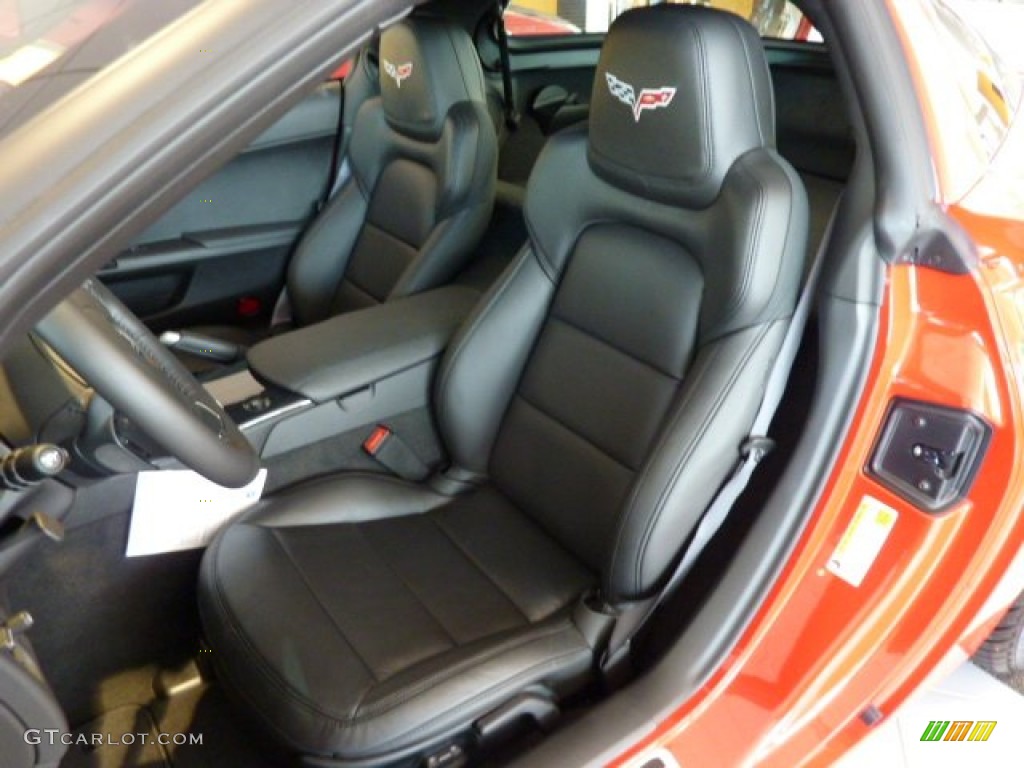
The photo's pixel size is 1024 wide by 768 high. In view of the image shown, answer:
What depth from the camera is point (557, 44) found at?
8.45 feet

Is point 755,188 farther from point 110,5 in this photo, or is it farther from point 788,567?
point 110,5

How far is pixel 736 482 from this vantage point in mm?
1130

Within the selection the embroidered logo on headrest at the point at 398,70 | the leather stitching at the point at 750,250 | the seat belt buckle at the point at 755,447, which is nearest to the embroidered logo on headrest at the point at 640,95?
the leather stitching at the point at 750,250

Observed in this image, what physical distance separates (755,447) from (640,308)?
29 centimetres

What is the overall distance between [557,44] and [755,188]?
5.56 ft

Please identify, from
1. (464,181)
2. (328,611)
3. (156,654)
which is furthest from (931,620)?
(464,181)

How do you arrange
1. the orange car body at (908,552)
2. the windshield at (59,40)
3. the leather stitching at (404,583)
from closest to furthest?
the windshield at (59,40)
the orange car body at (908,552)
the leather stitching at (404,583)

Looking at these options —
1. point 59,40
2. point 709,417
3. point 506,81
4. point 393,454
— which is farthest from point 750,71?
point 506,81

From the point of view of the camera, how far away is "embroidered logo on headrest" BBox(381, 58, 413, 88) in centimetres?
196

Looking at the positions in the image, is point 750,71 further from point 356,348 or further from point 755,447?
point 356,348

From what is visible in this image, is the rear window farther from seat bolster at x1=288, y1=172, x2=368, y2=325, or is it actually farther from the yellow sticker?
the yellow sticker

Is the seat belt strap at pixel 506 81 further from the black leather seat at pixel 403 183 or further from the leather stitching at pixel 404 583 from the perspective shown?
the leather stitching at pixel 404 583

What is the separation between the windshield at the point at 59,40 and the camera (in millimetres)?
604

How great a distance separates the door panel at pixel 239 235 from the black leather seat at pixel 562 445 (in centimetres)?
98
